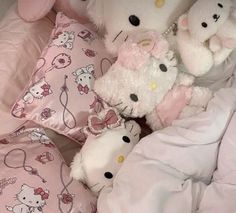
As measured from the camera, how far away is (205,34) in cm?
104

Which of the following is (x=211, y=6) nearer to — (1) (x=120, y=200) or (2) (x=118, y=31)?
(2) (x=118, y=31)

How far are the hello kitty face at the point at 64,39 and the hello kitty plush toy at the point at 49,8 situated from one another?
5.5 inches

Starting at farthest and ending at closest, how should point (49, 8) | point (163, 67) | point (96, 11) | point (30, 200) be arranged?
point (49, 8)
point (96, 11)
point (163, 67)
point (30, 200)

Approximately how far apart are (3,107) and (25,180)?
26 centimetres

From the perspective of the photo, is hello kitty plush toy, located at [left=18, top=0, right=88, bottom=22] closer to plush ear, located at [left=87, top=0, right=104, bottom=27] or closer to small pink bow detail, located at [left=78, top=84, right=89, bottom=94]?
plush ear, located at [left=87, top=0, right=104, bottom=27]

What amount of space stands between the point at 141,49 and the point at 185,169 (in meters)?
0.30

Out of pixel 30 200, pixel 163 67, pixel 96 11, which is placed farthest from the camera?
pixel 96 11

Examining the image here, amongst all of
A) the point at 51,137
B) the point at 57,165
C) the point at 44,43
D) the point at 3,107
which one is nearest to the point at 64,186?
the point at 57,165

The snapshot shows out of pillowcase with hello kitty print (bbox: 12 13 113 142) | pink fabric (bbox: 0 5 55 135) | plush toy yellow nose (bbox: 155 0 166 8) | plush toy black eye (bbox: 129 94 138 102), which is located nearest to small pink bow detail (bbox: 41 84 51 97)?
pillowcase with hello kitty print (bbox: 12 13 113 142)

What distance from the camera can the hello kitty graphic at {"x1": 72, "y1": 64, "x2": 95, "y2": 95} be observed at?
3.76 ft

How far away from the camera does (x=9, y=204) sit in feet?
3.17

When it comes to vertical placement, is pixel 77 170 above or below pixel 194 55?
below

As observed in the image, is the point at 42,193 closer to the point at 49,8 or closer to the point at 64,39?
the point at 64,39

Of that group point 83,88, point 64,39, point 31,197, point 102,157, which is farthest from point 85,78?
point 31,197
